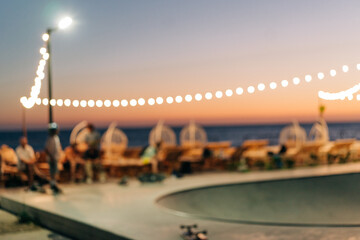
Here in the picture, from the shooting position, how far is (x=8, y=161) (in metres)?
12.3

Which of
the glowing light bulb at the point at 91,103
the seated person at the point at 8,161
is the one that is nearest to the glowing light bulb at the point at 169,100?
the glowing light bulb at the point at 91,103

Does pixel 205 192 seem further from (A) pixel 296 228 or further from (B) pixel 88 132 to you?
(A) pixel 296 228

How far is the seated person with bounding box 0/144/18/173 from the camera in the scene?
11922 mm

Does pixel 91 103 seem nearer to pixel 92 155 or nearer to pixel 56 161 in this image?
pixel 56 161

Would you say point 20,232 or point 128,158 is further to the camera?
point 128,158

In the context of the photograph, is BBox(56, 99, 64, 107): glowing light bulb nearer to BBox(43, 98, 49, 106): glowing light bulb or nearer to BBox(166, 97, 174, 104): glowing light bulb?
BBox(43, 98, 49, 106): glowing light bulb

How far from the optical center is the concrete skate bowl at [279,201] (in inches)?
404

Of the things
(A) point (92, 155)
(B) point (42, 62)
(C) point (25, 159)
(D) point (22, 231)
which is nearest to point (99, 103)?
(B) point (42, 62)

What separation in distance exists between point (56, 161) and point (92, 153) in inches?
58.6

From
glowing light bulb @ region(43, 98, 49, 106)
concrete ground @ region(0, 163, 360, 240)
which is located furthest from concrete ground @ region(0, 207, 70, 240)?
glowing light bulb @ region(43, 98, 49, 106)

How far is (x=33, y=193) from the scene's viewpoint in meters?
10.5

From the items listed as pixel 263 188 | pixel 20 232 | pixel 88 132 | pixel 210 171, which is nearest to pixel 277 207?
pixel 263 188

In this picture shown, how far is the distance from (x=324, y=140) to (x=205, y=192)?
323 inches

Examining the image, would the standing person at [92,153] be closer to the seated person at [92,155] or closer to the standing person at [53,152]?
the seated person at [92,155]
